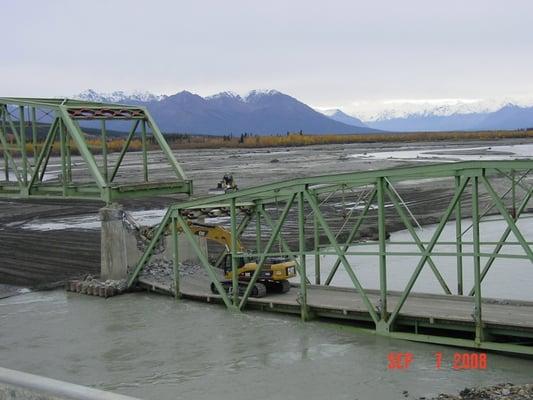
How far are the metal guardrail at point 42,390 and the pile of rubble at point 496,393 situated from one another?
23.5 feet

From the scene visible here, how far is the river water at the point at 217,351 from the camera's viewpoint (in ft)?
47.6

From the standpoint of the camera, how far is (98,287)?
83.3ft

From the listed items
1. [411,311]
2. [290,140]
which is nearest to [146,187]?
[411,311]

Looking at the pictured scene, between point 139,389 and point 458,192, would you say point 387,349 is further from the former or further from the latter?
point 139,389

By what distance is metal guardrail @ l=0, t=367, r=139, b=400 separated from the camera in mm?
6504

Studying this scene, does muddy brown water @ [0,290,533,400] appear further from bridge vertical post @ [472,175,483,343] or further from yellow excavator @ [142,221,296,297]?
yellow excavator @ [142,221,296,297]

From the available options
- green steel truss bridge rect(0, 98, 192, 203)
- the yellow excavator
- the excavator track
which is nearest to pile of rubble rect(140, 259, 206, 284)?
green steel truss bridge rect(0, 98, 192, 203)

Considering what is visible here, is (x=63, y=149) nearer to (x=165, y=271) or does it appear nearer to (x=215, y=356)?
(x=165, y=271)

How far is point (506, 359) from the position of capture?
51.1 ft

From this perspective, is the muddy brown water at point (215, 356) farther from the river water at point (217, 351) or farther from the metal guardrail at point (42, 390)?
the metal guardrail at point (42, 390)
